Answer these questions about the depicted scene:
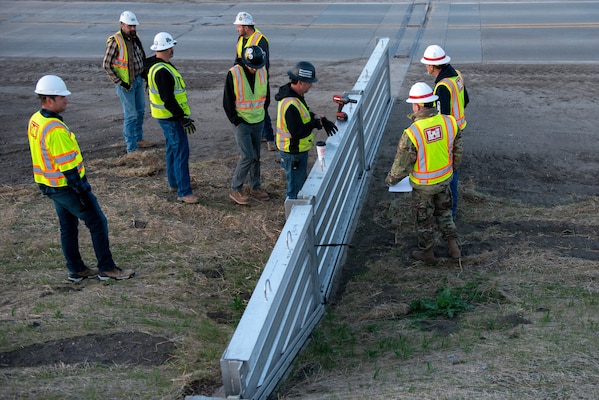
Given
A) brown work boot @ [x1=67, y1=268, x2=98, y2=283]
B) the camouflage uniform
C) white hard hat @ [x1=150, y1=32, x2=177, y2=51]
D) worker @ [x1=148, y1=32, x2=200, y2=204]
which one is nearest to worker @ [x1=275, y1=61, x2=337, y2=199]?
the camouflage uniform

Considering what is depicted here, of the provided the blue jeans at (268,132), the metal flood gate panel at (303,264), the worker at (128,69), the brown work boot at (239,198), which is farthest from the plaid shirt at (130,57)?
the metal flood gate panel at (303,264)

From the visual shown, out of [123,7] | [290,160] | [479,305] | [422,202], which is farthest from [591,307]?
[123,7]

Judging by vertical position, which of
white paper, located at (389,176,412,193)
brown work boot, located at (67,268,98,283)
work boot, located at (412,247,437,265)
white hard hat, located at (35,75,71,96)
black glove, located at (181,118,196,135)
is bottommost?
work boot, located at (412,247,437,265)

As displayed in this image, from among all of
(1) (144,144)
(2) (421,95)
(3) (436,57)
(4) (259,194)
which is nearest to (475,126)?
(3) (436,57)

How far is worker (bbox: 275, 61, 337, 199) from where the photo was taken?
7980 millimetres

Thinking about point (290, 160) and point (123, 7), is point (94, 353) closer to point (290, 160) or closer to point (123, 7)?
point (290, 160)

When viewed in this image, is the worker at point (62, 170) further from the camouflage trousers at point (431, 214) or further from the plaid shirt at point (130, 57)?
the plaid shirt at point (130, 57)

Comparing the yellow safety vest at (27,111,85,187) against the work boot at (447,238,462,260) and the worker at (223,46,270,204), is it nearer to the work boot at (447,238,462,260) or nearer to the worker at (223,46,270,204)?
Answer: the worker at (223,46,270,204)

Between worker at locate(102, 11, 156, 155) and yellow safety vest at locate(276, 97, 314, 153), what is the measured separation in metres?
3.64

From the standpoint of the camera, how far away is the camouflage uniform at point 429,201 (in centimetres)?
756

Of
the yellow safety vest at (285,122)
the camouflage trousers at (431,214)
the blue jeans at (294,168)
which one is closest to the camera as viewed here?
the camouflage trousers at (431,214)

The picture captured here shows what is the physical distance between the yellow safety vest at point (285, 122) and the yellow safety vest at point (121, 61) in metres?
3.65

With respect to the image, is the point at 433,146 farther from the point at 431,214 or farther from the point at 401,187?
the point at 431,214

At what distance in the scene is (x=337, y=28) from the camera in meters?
20.1
